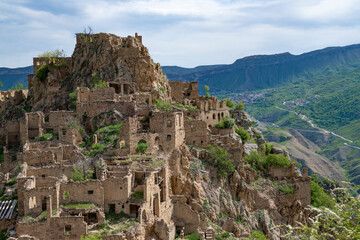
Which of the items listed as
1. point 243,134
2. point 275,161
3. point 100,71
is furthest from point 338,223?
point 100,71

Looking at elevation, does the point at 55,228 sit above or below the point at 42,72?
below

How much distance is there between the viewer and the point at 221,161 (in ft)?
181

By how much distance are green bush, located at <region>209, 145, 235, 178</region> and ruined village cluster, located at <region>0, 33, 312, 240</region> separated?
35.7 inches

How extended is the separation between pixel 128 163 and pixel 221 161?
49.2ft

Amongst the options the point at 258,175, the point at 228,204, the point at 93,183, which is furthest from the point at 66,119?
the point at 258,175

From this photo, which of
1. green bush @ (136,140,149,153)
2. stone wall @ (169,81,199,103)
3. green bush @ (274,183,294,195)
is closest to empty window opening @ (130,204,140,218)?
green bush @ (136,140,149,153)

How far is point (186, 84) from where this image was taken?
76.1m

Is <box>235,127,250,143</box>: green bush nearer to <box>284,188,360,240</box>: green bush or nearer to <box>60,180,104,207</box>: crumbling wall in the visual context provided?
<box>60,180,104,207</box>: crumbling wall

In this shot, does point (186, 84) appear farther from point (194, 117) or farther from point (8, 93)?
point (8, 93)

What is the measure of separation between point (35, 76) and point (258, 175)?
148ft

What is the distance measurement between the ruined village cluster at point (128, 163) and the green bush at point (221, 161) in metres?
0.91

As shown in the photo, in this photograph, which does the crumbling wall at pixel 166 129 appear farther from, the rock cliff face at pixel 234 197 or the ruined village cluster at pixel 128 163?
the rock cliff face at pixel 234 197

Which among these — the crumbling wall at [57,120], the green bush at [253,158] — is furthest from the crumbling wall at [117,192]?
the green bush at [253,158]

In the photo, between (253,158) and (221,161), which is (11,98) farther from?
(253,158)
